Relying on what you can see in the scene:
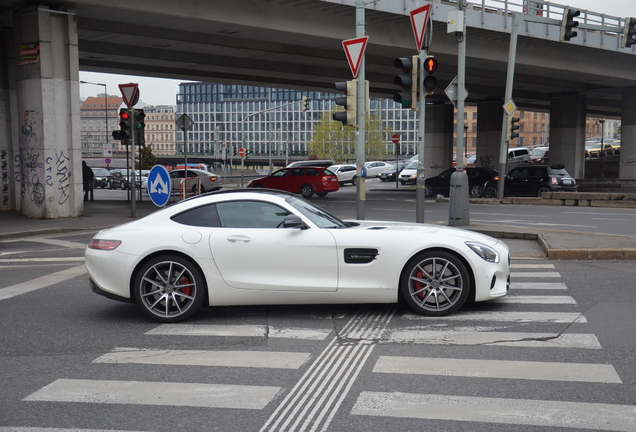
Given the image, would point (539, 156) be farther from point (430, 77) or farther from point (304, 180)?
point (430, 77)

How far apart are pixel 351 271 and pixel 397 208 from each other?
717 inches

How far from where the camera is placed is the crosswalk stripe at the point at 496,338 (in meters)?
6.02

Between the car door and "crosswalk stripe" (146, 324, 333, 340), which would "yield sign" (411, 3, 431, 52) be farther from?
"crosswalk stripe" (146, 324, 333, 340)

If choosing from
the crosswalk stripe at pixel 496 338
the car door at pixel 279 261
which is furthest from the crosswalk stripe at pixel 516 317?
the car door at pixel 279 261

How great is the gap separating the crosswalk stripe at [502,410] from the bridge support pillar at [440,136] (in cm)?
4405

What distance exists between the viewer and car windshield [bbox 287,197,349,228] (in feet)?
23.9

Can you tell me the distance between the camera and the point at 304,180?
33250 millimetres

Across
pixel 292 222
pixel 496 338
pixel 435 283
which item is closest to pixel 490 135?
pixel 435 283

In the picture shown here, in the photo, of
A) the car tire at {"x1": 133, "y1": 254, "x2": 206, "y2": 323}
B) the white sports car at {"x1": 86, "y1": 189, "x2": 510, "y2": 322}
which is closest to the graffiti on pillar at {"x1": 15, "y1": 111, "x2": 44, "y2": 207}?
the white sports car at {"x1": 86, "y1": 189, "x2": 510, "y2": 322}

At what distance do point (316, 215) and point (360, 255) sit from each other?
76cm

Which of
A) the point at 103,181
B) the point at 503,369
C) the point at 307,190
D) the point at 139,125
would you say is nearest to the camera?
the point at 503,369

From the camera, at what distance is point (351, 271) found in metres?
6.96

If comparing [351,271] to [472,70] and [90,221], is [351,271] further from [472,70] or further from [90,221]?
[472,70]

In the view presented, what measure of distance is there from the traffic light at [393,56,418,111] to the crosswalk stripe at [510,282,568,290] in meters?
6.26
